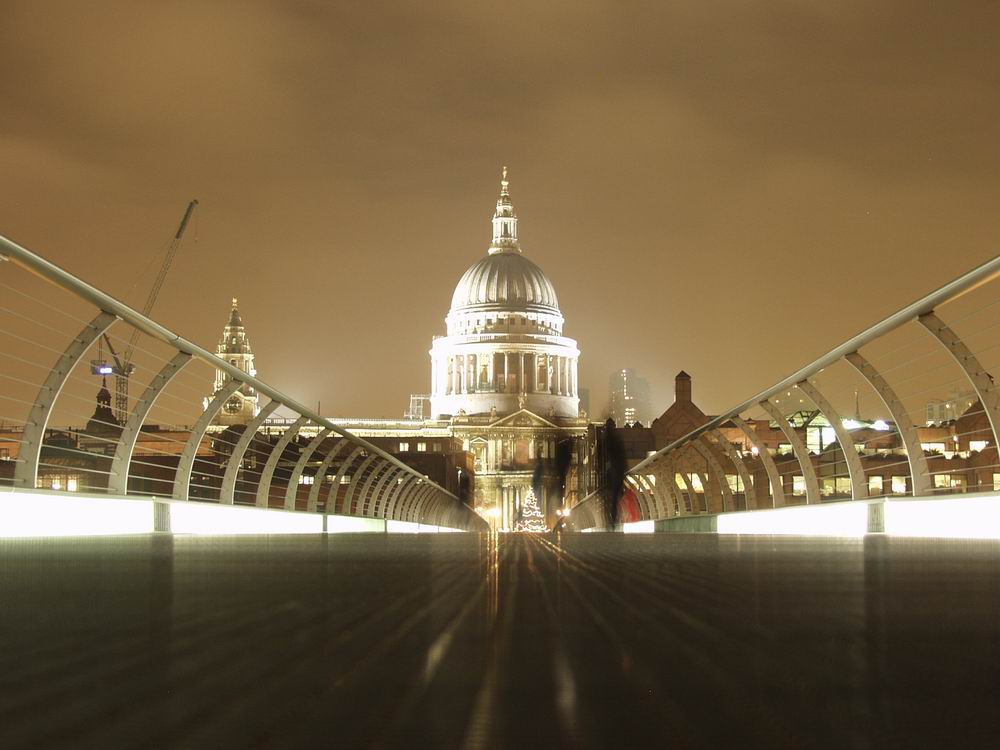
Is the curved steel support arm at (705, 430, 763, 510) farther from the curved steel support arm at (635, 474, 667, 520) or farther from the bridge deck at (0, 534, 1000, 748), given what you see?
the bridge deck at (0, 534, 1000, 748)

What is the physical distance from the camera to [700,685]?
3.38 ft

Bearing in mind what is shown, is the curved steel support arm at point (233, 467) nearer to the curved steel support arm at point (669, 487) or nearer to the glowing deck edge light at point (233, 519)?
the glowing deck edge light at point (233, 519)

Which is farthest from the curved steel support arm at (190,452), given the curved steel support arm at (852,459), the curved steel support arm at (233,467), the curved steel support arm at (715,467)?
the curved steel support arm at (715,467)

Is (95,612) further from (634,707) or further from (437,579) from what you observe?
(437,579)

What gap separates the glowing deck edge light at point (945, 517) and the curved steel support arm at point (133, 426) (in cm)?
415

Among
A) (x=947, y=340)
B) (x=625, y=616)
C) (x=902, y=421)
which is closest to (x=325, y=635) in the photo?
(x=625, y=616)

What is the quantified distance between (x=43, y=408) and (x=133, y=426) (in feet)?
3.56

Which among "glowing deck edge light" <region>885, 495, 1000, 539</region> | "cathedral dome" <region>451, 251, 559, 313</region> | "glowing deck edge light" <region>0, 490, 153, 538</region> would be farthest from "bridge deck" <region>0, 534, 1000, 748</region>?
"cathedral dome" <region>451, 251, 559, 313</region>

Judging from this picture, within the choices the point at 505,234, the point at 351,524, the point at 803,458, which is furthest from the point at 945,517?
the point at 505,234

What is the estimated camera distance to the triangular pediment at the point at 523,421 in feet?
541

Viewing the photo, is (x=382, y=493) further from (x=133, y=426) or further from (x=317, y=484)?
(x=133, y=426)

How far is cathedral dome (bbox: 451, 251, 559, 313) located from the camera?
558 ft

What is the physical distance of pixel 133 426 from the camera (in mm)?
7461

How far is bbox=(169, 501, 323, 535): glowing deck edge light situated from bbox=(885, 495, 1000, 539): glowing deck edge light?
3017 mm
